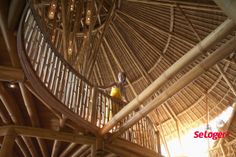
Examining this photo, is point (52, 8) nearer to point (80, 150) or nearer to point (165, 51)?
point (165, 51)

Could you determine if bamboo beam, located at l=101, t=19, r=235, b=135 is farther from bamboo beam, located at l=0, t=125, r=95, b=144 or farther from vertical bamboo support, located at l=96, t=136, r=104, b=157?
bamboo beam, located at l=0, t=125, r=95, b=144

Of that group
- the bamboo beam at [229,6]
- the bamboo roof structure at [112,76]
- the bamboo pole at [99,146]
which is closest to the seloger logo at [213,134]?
the bamboo roof structure at [112,76]

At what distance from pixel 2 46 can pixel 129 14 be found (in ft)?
26.0

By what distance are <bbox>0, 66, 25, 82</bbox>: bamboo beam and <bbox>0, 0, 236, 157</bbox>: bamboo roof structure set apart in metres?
0.02

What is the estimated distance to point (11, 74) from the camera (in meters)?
4.83

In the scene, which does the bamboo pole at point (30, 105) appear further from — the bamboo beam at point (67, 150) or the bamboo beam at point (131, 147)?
the bamboo beam at point (131, 147)

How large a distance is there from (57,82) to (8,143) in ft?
5.63

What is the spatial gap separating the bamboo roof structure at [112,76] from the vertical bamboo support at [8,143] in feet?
0.07

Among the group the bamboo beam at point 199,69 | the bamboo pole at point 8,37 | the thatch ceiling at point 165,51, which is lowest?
the bamboo beam at point 199,69

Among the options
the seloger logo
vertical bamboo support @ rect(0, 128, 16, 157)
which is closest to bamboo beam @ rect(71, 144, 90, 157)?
vertical bamboo support @ rect(0, 128, 16, 157)

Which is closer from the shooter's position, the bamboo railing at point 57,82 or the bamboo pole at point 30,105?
the bamboo railing at point 57,82

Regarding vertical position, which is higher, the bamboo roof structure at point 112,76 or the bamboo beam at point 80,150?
the bamboo roof structure at point 112,76

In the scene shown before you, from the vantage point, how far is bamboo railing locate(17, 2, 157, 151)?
518cm

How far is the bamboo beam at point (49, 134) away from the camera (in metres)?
6.34
